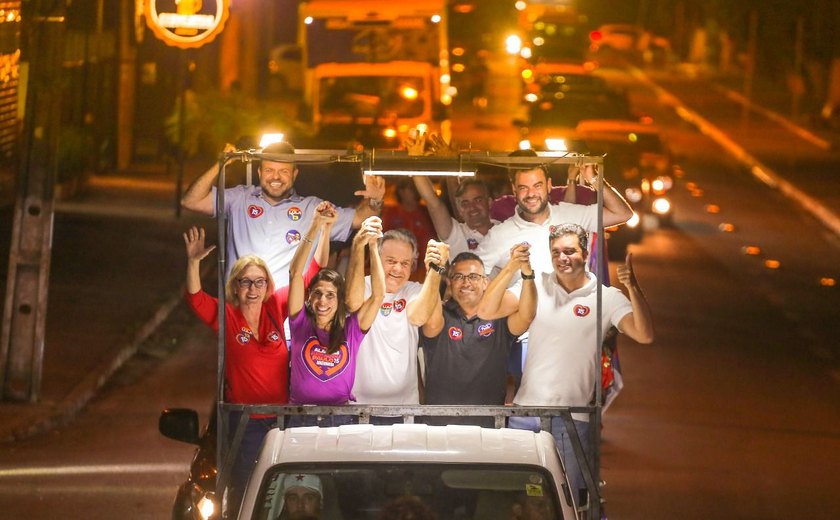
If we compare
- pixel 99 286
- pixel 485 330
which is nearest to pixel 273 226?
pixel 485 330

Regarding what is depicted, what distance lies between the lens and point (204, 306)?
7.60 metres

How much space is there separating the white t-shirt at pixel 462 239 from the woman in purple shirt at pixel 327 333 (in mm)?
745

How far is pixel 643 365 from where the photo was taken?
15.6 m

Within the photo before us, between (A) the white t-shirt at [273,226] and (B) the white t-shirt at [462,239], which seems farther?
(B) the white t-shirt at [462,239]

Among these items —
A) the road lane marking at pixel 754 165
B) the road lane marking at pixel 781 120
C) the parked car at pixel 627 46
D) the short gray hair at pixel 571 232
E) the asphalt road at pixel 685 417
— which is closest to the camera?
the short gray hair at pixel 571 232

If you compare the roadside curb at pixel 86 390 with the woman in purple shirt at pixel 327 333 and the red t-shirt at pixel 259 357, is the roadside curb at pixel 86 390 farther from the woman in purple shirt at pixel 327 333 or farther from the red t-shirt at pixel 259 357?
the woman in purple shirt at pixel 327 333

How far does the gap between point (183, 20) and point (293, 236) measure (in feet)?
45.8

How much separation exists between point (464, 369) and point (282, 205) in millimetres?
1261

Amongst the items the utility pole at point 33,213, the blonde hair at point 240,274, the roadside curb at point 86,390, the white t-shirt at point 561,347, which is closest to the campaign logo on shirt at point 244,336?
the blonde hair at point 240,274

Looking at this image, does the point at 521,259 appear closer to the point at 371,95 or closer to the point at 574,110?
the point at 371,95

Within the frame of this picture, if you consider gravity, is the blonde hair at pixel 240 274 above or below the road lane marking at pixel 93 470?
above

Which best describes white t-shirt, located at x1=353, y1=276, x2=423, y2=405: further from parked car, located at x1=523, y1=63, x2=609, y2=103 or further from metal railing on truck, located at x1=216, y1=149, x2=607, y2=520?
parked car, located at x1=523, y1=63, x2=609, y2=103

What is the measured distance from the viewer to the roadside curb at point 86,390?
12641 mm

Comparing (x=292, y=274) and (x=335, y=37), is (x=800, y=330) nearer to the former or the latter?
(x=292, y=274)
